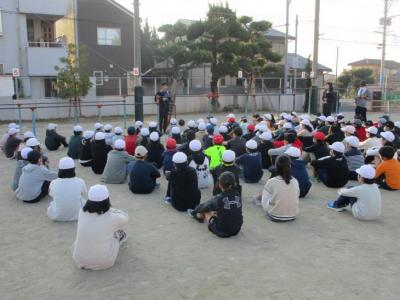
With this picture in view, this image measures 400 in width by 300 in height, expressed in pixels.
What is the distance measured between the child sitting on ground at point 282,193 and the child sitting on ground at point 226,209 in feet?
2.65

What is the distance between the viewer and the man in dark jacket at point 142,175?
7.12m

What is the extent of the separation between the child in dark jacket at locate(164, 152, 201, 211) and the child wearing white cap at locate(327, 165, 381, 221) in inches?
89.4

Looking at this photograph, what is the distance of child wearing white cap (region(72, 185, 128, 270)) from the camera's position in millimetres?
4371

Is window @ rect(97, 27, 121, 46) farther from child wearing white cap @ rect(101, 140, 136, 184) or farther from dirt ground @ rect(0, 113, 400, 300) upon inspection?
dirt ground @ rect(0, 113, 400, 300)

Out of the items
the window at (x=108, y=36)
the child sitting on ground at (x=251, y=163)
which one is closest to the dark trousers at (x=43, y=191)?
the child sitting on ground at (x=251, y=163)

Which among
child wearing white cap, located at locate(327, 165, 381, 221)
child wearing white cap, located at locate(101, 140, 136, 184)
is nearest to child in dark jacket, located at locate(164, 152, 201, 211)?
child wearing white cap, located at locate(101, 140, 136, 184)

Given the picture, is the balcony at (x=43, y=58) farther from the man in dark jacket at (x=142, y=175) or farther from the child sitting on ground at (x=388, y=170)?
the child sitting on ground at (x=388, y=170)

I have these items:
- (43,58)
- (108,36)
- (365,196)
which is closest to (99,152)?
(365,196)

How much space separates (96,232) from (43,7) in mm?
22814

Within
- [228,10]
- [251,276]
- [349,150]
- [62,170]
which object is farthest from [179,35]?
[251,276]

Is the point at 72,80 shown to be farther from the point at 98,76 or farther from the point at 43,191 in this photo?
the point at 43,191

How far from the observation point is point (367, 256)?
Result: 4898 mm

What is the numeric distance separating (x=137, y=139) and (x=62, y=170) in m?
4.27

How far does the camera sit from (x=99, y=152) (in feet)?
28.9
